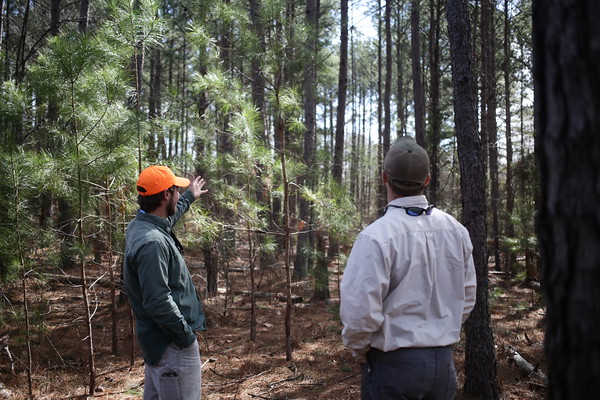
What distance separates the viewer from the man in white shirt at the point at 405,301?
6.23 ft

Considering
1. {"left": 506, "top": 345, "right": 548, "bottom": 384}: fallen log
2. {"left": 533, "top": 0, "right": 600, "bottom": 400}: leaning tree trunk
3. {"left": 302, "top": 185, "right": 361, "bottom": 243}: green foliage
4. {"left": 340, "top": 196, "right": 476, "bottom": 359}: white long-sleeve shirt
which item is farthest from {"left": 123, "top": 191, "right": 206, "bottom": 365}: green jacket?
{"left": 506, "top": 345, "right": 548, "bottom": 384}: fallen log

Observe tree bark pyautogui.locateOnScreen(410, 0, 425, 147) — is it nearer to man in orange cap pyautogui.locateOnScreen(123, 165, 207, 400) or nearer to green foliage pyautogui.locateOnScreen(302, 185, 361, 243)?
green foliage pyautogui.locateOnScreen(302, 185, 361, 243)

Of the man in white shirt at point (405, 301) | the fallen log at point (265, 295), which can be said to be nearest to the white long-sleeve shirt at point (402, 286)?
the man in white shirt at point (405, 301)

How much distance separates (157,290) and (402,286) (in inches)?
55.3

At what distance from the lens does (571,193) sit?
0.96 metres

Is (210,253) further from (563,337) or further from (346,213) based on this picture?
(563,337)

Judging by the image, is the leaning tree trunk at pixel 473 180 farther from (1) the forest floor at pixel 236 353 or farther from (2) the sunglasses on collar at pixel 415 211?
(2) the sunglasses on collar at pixel 415 211

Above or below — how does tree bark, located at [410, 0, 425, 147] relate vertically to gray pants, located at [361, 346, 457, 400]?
above

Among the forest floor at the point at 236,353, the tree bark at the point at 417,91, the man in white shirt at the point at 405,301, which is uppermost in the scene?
the tree bark at the point at 417,91

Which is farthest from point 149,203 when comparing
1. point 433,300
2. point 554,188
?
point 554,188

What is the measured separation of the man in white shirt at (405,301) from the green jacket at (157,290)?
1119mm

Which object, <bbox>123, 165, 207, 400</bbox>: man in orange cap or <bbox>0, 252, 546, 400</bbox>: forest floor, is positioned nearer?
<bbox>123, 165, 207, 400</bbox>: man in orange cap

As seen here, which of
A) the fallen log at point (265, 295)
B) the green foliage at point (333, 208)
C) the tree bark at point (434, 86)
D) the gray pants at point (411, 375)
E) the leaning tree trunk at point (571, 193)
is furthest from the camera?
the fallen log at point (265, 295)

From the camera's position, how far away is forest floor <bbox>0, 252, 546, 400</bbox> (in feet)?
17.9
